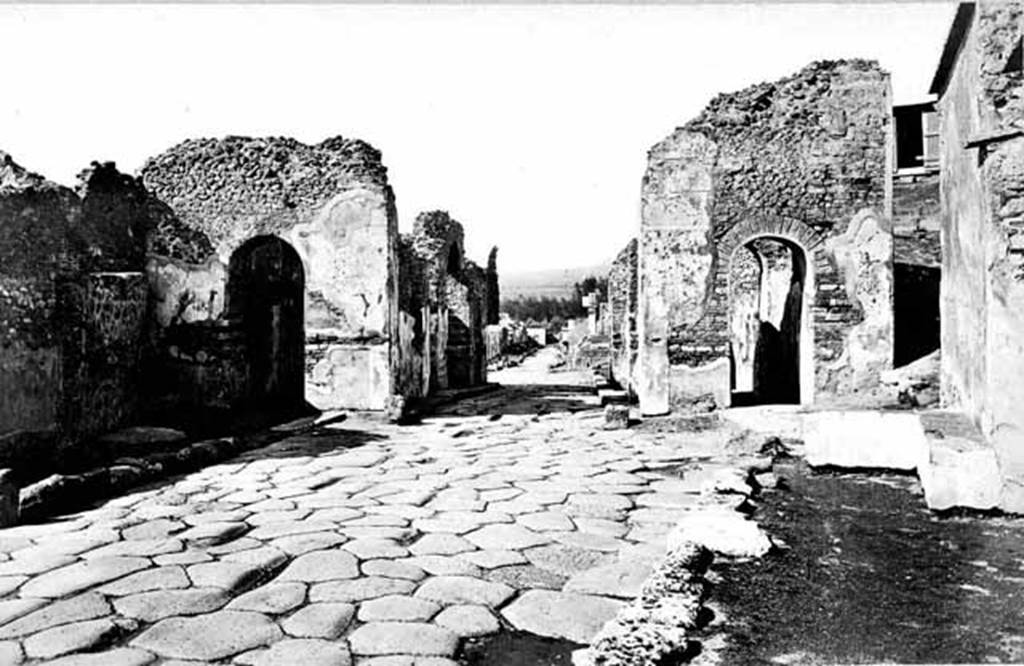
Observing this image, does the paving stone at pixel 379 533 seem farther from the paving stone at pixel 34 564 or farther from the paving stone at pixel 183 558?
the paving stone at pixel 34 564

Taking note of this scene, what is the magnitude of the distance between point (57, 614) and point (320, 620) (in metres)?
1.04

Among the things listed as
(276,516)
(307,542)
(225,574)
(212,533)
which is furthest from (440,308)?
(225,574)

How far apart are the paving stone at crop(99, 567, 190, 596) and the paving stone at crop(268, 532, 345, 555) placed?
0.56 m

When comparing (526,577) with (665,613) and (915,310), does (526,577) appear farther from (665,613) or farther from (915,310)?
(915,310)

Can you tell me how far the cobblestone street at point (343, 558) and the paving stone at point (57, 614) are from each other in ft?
0.04

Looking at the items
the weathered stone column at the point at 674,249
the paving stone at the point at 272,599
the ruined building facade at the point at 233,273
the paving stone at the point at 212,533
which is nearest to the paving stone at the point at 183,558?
the paving stone at the point at 212,533

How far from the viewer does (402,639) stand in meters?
2.93

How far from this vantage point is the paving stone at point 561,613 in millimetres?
3059

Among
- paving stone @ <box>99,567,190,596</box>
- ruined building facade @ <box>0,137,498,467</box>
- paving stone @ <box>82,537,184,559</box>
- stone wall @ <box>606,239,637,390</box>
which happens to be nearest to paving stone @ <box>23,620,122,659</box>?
paving stone @ <box>99,567,190,596</box>

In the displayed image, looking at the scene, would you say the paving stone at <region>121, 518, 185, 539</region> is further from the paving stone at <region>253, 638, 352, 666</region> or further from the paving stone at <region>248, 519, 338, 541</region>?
the paving stone at <region>253, 638, 352, 666</region>

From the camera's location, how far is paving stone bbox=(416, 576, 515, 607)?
11.1 ft

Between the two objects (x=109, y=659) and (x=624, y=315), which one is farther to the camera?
(x=624, y=315)

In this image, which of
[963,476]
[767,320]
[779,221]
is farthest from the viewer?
[767,320]

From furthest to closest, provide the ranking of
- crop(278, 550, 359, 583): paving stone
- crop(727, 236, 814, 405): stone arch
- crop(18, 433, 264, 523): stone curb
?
crop(727, 236, 814, 405): stone arch, crop(18, 433, 264, 523): stone curb, crop(278, 550, 359, 583): paving stone
